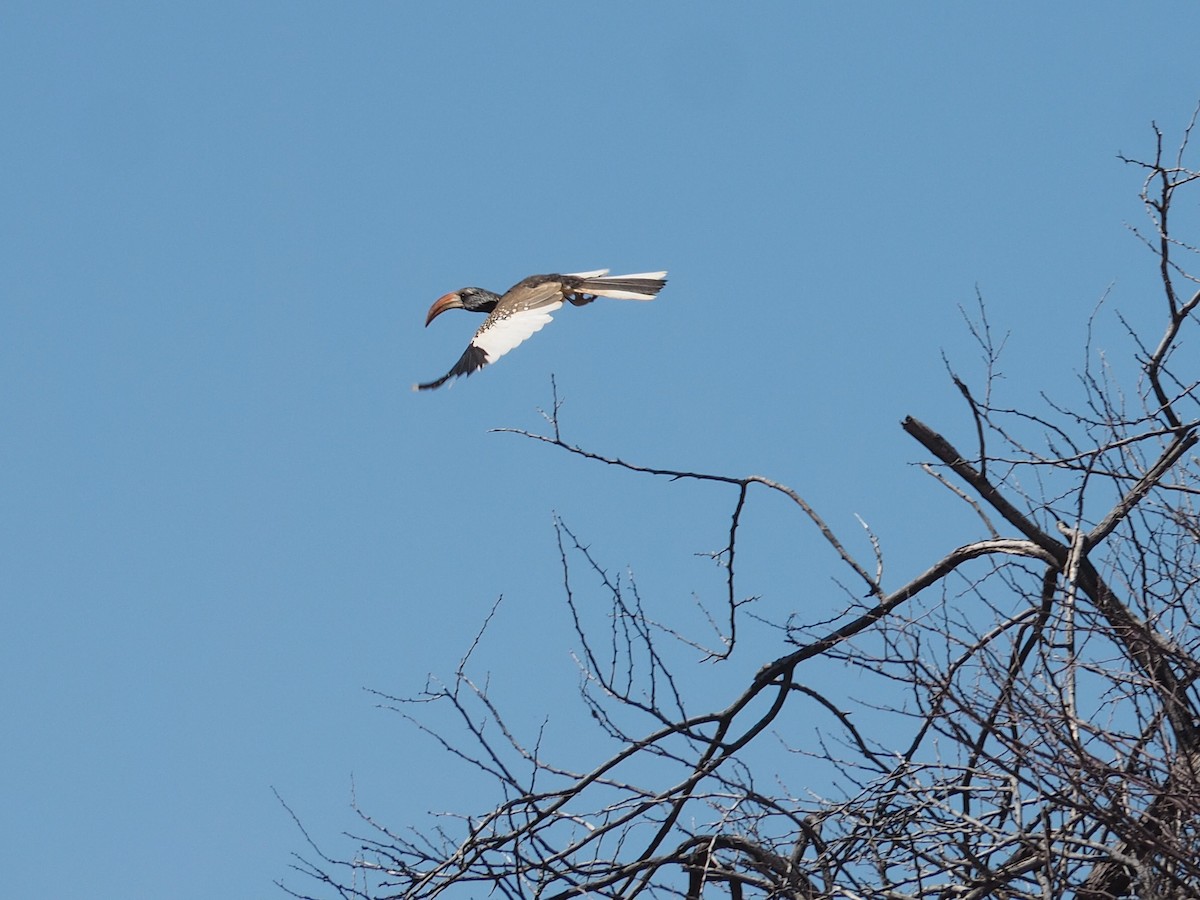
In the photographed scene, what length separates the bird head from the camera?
1102 cm

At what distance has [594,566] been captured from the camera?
490 cm

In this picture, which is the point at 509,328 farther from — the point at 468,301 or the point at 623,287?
the point at 468,301

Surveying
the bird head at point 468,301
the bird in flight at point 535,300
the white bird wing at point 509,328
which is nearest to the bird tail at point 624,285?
the bird in flight at point 535,300

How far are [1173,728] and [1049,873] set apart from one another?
0.88 m

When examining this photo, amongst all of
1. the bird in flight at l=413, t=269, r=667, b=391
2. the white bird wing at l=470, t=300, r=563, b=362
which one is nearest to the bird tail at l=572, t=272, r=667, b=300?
the bird in flight at l=413, t=269, r=667, b=391

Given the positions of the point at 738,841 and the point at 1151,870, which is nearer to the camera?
the point at 1151,870

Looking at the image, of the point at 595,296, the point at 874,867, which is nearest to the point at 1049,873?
the point at 874,867

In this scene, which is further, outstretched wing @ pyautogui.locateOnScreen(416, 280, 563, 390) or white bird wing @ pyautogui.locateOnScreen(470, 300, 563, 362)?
white bird wing @ pyautogui.locateOnScreen(470, 300, 563, 362)

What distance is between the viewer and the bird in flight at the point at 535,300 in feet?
27.9

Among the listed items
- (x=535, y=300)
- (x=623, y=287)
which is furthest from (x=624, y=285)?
(x=535, y=300)

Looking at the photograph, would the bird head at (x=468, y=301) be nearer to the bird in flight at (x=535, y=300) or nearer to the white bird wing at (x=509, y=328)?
the bird in flight at (x=535, y=300)

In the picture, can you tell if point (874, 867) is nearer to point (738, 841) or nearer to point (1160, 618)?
point (738, 841)

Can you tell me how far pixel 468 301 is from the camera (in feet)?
36.4

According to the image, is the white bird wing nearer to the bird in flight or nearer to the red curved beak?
the bird in flight
